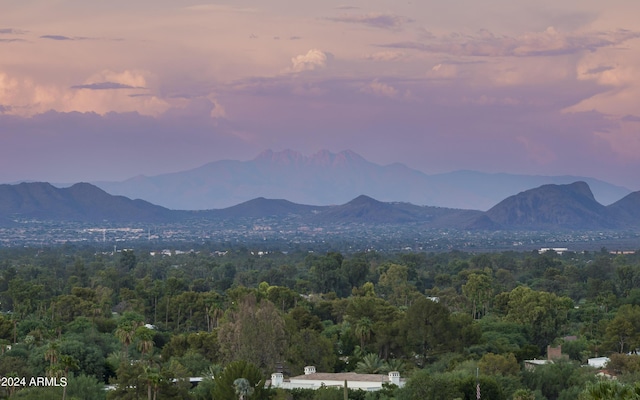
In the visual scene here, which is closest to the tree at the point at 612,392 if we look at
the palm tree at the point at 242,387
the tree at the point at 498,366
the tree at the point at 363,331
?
the palm tree at the point at 242,387

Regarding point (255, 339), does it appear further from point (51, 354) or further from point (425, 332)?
point (425, 332)

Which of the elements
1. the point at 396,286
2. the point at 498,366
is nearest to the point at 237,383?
the point at 498,366

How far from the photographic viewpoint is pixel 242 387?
162 ft

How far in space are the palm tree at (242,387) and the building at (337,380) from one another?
6.59 m

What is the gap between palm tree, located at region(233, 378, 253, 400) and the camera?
49.3 metres

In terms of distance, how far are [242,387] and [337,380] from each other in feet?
30.5

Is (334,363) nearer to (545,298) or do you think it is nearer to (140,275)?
(545,298)

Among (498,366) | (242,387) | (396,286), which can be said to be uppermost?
(396,286)

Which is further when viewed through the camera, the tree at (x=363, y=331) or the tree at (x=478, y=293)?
the tree at (x=478, y=293)

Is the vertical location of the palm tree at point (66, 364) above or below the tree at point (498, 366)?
above

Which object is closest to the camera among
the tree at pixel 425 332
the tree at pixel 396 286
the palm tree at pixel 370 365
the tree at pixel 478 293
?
the palm tree at pixel 370 365

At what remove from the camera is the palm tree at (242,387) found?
4934 centimetres

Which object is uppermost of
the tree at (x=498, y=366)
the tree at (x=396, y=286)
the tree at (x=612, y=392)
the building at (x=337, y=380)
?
the tree at (x=612, y=392)

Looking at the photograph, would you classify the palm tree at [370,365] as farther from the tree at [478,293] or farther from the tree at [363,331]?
the tree at [478,293]
